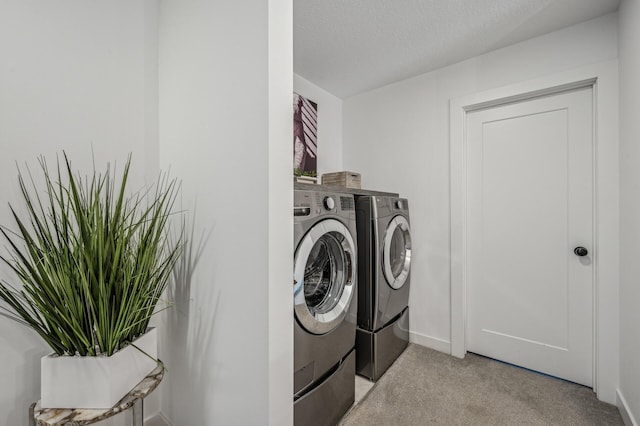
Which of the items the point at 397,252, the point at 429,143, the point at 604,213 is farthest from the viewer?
the point at 429,143

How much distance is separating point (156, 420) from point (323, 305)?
3.36ft

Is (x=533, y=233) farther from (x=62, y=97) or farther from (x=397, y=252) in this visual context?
(x=62, y=97)

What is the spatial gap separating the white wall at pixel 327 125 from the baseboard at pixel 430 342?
1716 millimetres

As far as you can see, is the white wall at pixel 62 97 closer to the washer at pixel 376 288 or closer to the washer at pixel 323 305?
the washer at pixel 323 305

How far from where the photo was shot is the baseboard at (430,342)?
2.23 metres

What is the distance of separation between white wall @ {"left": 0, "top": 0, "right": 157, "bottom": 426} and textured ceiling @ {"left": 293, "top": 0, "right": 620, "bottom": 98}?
97cm

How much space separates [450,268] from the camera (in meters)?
2.22

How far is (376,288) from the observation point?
183 centimetres

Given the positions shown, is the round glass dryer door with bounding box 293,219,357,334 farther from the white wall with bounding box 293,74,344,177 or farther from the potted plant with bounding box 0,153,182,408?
the white wall with bounding box 293,74,344,177

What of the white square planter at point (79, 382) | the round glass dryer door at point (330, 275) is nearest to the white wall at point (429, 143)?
the round glass dryer door at point (330, 275)

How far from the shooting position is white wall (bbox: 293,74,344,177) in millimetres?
2568

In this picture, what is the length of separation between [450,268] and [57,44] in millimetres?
2677

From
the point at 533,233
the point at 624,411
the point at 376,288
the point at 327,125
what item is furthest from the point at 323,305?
the point at 327,125

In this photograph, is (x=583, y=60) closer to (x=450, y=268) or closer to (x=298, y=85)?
(x=450, y=268)
